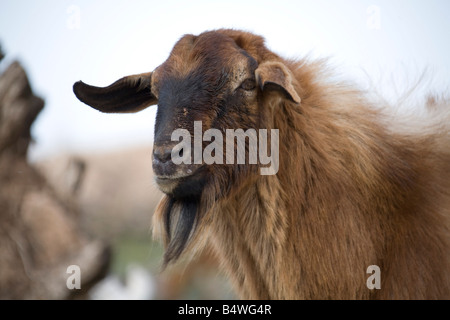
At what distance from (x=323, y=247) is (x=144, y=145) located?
1114 centimetres

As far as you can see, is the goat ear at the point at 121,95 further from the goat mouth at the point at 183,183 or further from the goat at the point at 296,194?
the goat mouth at the point at 183,183

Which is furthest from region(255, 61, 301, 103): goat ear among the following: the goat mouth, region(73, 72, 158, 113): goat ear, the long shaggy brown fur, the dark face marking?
region(73, 72, 158, 113): goat ear

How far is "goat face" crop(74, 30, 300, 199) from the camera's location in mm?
3770

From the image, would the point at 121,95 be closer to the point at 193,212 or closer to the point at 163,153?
the point at 163,153

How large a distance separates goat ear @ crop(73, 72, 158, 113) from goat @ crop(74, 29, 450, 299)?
0.38 meters

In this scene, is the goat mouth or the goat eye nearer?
the goat mouth

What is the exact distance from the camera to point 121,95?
4.71 metres

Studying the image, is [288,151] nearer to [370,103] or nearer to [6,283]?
[370,103]

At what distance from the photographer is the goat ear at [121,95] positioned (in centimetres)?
459

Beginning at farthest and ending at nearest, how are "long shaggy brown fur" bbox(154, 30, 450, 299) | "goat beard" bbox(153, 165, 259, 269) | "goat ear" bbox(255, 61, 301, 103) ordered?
"long shaggy brown fur" bbox(154, 30, 450, 299) < "goat beard" bbox(153, 165, 259, 269) < "goat ear" bbox(255, 61, 301, 103)

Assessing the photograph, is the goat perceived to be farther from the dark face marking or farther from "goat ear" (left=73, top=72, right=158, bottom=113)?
"goat ear" (left=73, top=72, right=158, bottom=113)

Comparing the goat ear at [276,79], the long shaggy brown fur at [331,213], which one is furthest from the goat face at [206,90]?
the long shaggy brown fur at [331,213]
